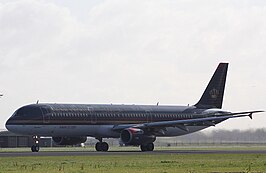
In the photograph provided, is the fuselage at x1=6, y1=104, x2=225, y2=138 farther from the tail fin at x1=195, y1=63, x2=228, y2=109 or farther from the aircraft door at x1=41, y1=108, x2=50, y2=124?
the tail fin at x1=195, y1=63, x2=228, y2=109

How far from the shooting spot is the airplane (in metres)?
76.1

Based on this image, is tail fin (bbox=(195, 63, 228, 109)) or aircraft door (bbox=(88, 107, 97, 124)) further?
tail fin (bbox=(195, 63, 228, 109))

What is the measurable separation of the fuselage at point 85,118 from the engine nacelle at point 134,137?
5.49 ft

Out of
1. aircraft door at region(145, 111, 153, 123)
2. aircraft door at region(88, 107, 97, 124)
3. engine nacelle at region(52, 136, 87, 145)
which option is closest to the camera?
aircraft door at region(88, 107, 97, 124)

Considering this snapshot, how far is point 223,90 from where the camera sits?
9150cm

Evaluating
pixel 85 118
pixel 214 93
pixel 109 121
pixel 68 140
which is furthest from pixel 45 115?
pixel 214 93

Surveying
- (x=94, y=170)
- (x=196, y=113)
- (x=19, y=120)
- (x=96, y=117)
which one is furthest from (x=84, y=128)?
(x=94, y=170)

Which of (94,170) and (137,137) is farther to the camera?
(137,137)

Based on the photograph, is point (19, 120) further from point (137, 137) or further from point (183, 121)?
point (183, 121)

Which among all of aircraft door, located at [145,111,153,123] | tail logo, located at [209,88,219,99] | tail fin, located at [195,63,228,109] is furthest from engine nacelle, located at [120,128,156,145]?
tail logo, located at [209,88,219,99]

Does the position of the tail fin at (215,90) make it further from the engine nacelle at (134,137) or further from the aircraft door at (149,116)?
the engine nacelle at (134,137)

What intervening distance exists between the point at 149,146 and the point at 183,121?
14.5ft

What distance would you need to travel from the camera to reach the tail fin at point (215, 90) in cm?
9025

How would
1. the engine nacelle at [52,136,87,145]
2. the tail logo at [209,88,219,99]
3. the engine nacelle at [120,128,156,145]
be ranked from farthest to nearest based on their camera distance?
the tail logo at [209,88,219,99] < the engine nacelle at [52,136,87,145] < the engine nacelle at [120,128,156,145]
